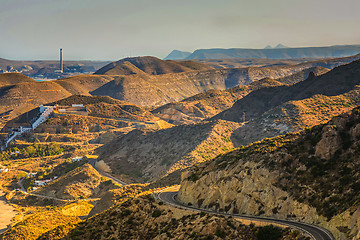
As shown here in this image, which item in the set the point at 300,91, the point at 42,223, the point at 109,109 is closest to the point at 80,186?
the point at 42,223

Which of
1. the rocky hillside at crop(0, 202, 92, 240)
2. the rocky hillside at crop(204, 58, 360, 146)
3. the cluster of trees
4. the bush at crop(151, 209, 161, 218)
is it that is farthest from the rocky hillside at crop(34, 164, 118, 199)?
the bush at crop(151, 209, 161, 218)

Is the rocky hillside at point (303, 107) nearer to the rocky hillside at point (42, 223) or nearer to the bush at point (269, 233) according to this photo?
the rocky hillside at point (42, 223)

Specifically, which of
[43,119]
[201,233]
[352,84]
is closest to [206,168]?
[201,233]

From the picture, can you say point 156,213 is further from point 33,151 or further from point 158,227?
point 33,151

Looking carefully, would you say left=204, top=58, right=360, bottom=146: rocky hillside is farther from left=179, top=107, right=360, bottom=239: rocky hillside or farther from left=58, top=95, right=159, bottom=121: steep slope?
left=179, top=107, right=360, bottom=239: rocky hillside

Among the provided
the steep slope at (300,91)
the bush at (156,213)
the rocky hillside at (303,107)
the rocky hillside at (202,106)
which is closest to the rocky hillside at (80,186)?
the rocky hillside at (303,107)

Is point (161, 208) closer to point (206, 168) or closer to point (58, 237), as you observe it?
point (206, 168)
